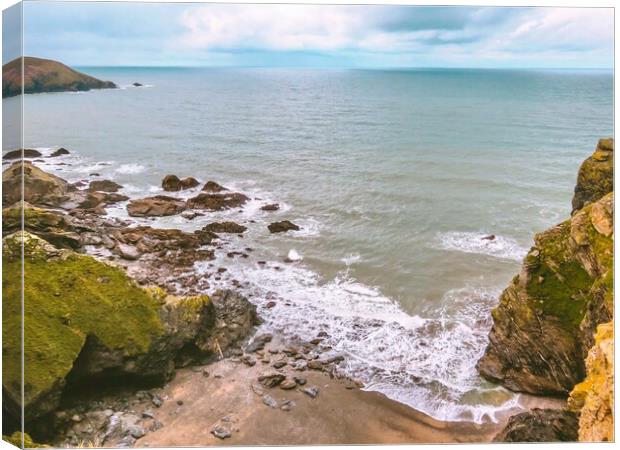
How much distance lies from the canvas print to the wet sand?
32 mm

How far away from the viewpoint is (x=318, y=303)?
10.0 m

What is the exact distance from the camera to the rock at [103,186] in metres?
10.7

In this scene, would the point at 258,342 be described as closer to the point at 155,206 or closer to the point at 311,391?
the point at 311,391

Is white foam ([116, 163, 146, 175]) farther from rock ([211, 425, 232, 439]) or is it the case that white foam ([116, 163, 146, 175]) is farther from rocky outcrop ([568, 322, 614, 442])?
rocky outcrop ([568, 322, 614, 442])

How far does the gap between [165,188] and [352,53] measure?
217 inches

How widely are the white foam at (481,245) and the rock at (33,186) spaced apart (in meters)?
7.30

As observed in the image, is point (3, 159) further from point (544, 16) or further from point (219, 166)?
point (544, 16)

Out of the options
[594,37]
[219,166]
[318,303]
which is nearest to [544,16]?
[594,37]

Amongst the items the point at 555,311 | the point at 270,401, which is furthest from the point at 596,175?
the point at 270,401

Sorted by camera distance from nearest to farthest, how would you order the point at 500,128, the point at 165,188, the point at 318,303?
the point at 318,303, the point at 500,128, the point at 165,188

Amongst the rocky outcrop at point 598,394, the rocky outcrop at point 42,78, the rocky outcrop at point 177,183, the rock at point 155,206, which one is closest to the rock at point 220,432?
the rocky outcrop at point 598,394

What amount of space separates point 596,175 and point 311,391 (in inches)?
237

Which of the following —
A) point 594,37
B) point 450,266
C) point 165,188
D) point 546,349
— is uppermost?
point 594,37

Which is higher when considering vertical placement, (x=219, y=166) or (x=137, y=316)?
(x=219, y=166)
